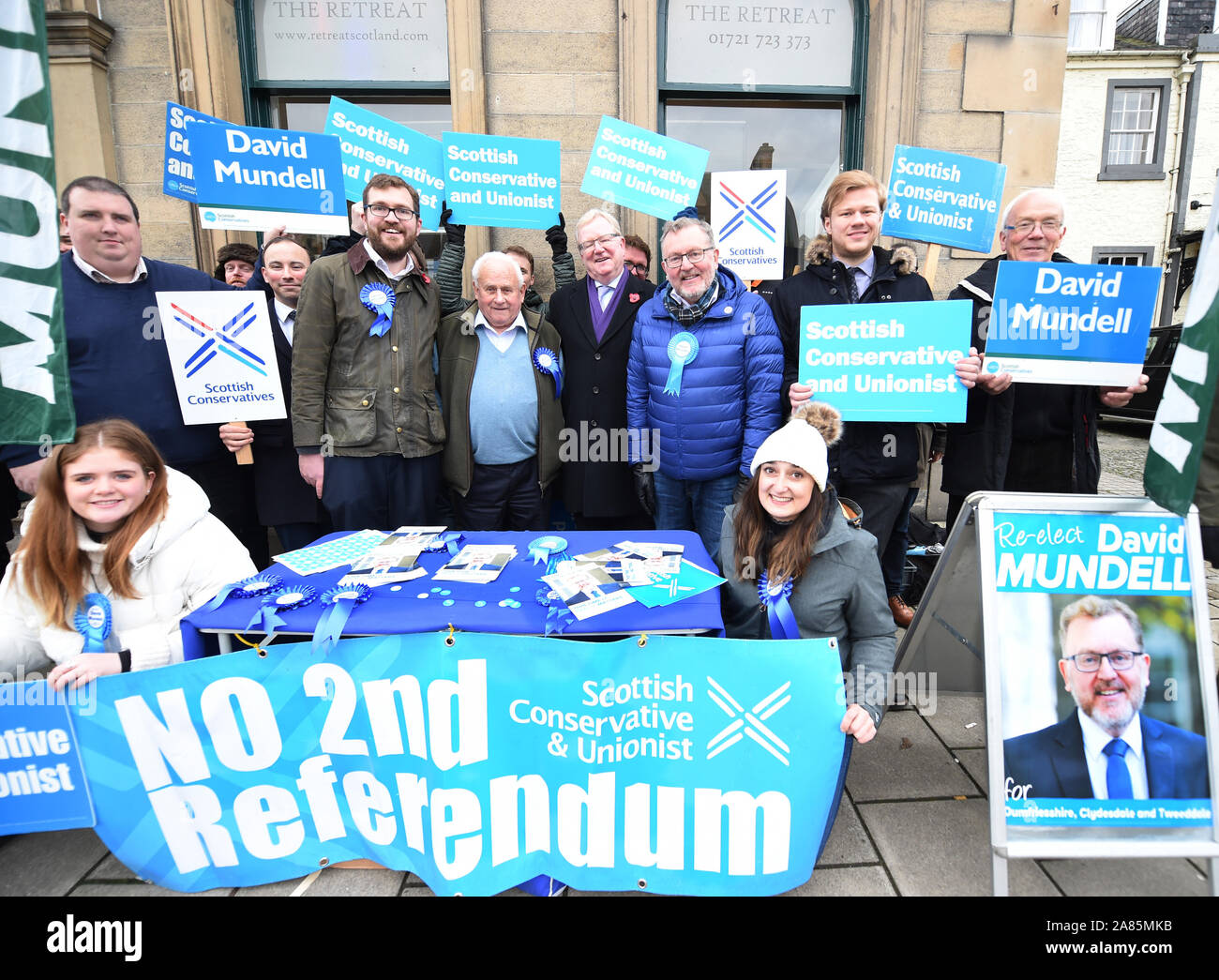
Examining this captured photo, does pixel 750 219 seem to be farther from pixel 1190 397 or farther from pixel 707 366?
pixel 1190 397

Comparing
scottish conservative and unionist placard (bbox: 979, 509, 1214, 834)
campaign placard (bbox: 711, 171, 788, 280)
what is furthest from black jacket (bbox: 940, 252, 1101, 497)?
campaign placard (bbox: 711, 171, 788, 280)

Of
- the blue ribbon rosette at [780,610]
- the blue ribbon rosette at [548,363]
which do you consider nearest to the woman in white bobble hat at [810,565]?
the blue ribbon rosette at [780,610]

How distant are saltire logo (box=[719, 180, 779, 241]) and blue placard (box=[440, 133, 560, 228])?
3.57 feet

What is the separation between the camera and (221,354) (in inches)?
116

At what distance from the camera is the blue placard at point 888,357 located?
2.74m

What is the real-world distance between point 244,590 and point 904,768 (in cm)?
256

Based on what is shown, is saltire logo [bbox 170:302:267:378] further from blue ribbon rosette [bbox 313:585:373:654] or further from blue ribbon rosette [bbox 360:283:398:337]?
blue ribbon rosette [bbox 313:585:373:654]

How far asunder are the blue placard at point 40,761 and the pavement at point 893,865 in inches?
9.8

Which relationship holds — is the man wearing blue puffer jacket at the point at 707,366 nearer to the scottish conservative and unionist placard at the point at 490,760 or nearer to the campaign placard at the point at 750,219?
the campaign placard at the point at 750,219

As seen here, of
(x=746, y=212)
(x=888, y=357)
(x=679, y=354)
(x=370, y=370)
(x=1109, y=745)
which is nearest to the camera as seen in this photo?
(x=1109, y=745)

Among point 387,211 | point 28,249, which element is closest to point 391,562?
point 28,249

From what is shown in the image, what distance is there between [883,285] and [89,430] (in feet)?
10.3

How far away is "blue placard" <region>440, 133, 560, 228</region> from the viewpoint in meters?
3.89
